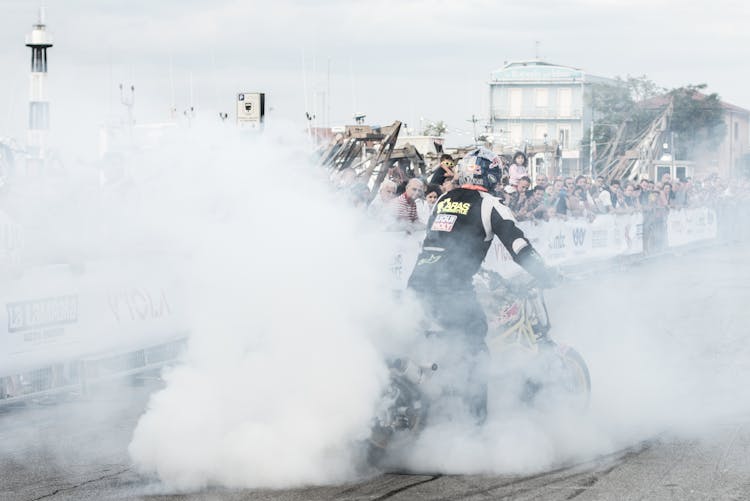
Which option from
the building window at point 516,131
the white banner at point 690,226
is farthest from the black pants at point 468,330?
the building window at point 516,131

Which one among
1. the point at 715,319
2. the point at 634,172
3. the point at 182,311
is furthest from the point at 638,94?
the point at 182,311

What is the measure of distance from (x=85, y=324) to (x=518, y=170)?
33.8ft

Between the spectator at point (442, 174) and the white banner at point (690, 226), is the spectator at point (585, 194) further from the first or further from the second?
the spectator at point (442, 174)

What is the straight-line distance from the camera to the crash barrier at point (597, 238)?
16344mm

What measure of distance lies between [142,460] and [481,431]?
2.03m

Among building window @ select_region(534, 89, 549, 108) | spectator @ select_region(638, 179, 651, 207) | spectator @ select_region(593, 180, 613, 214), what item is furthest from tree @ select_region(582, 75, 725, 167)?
building window @ select_region(534, 89, 549, 108)

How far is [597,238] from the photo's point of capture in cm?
2205

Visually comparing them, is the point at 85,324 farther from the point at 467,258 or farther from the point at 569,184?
the point at 569,184

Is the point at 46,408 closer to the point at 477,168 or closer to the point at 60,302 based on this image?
the point at 60,302

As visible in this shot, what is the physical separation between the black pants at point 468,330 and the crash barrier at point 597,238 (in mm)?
5873

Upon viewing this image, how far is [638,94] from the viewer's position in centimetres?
6794

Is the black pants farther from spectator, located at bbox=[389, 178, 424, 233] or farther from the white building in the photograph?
the white building

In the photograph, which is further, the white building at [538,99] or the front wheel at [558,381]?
the white building at [538,99]

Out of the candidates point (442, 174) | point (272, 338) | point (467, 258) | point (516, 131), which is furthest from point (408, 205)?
point (516, 131)
